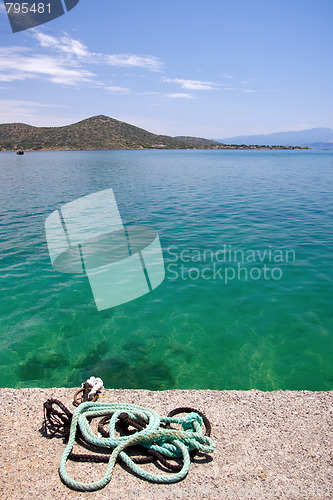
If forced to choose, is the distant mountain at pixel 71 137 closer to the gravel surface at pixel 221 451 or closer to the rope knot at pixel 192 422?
the gravel surface at pixel 221 451

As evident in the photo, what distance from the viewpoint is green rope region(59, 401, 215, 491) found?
144 inches

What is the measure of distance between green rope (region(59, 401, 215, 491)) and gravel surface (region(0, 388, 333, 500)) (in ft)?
0.30

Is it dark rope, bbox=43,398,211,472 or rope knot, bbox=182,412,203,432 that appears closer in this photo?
dark rope, bbox=43,398,211,472

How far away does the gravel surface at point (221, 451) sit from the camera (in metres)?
3.54

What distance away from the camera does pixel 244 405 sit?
500 cm

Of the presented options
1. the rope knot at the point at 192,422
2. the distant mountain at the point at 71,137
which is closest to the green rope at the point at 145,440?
the rope knot at the point at 192,422

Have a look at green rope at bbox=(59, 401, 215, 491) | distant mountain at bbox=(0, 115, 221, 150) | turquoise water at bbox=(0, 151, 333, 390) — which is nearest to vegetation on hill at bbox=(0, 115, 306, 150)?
distant mountain at bbox=(0, 115, 221, 150)

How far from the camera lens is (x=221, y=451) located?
4066mm

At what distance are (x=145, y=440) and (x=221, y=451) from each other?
3.26ft

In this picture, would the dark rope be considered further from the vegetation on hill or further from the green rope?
the vegetation on hill

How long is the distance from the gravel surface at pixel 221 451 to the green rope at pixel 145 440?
3.6 inches

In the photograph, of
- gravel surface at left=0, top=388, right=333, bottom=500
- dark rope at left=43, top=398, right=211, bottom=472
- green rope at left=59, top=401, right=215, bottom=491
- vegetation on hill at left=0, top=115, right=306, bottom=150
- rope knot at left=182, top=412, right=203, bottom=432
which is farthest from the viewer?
vegetation on hill at left=0, top=115, right=306, bottom=150

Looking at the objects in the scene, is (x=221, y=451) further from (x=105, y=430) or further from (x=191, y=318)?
(x=191, y=318)

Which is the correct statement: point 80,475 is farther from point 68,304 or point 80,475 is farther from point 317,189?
point 317,189
